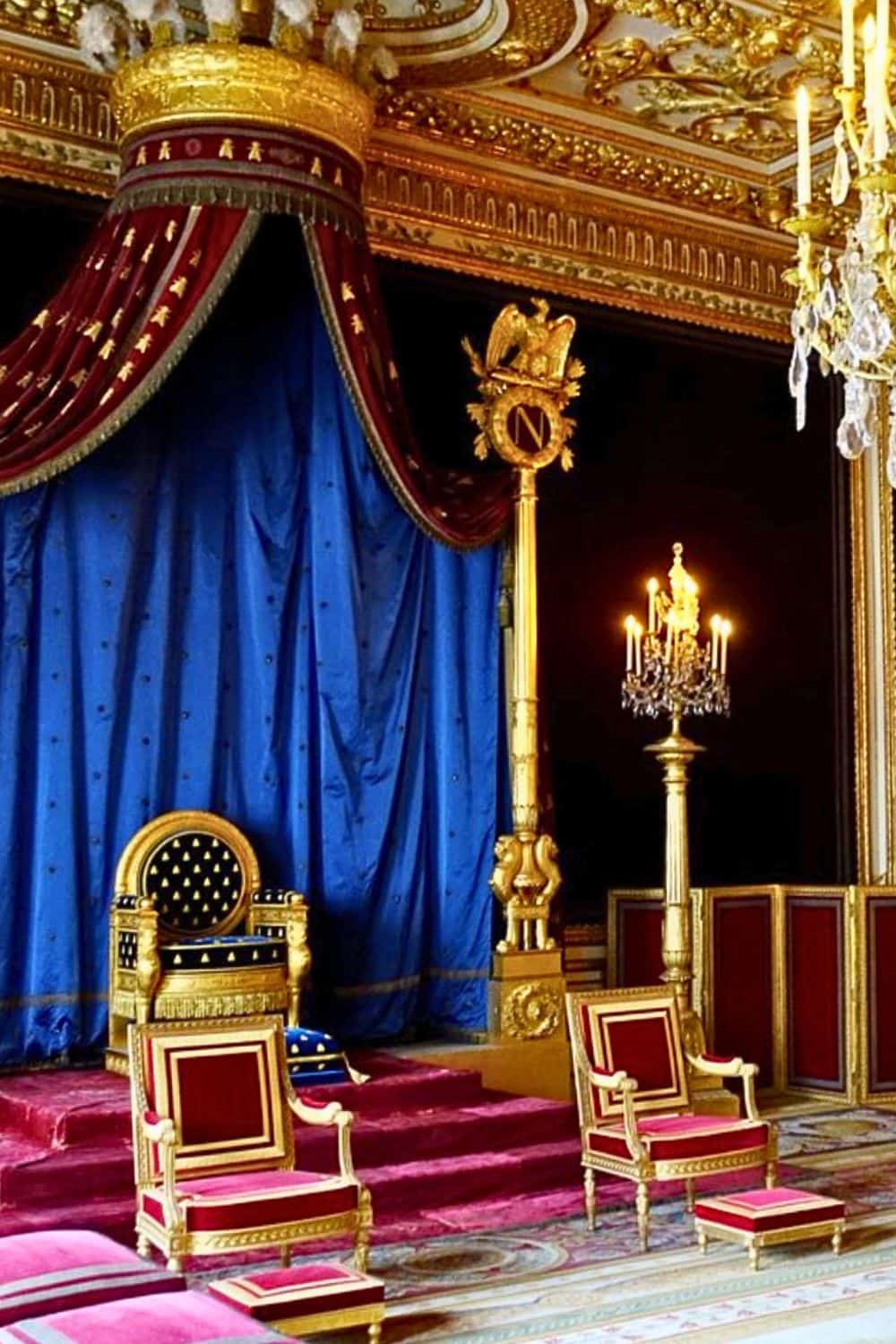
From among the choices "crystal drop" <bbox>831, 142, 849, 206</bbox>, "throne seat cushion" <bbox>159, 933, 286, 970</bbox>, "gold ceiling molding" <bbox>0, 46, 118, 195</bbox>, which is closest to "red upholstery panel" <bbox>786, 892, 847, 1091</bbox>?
"throne seat cushion" <bbox>159, 933, 286, 970</bbox>

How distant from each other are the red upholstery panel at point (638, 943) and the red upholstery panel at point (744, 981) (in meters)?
0.30

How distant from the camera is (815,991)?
26.1ft

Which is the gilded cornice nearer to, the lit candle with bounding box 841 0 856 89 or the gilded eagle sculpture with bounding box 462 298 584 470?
the gilded eagle sculpture with bounding box 462 298 584 470

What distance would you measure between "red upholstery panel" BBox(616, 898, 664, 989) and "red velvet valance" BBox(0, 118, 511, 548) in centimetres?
249

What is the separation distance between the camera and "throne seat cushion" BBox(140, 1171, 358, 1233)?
4.35m

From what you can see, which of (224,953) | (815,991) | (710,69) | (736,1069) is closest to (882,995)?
(815,991)

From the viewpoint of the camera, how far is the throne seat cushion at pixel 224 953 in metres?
6.02

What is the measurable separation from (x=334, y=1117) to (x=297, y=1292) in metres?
0.78

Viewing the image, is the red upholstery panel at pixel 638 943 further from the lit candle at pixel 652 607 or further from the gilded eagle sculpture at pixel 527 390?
the gilded eagle sculpture at pixel 527 390

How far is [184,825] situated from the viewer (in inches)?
255

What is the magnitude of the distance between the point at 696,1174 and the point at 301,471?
330cm

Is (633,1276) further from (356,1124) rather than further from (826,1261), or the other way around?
(356,1124)

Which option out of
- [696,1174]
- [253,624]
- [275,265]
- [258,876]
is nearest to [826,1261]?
[696,1174]

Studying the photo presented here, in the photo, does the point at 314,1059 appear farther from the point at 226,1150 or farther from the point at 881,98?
the point at 881,98
